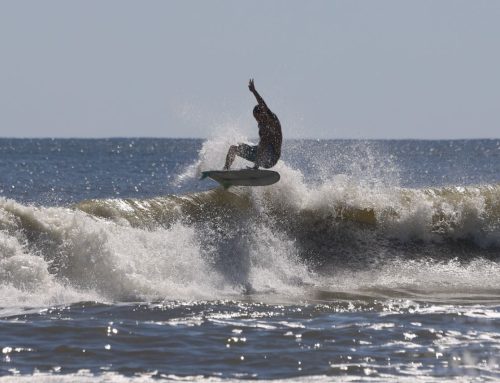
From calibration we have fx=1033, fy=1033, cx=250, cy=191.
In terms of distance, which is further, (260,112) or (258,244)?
(258,244)

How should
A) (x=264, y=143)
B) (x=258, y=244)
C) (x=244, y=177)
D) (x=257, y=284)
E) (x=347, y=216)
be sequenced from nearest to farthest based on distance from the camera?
(x=257, y=284)
(x=264, y=143)
(x=258, y=244)
(x=244, y=177)
(x=347, y=216)

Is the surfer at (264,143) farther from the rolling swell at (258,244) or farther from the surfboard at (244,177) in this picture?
the rolling swell at (258,244)

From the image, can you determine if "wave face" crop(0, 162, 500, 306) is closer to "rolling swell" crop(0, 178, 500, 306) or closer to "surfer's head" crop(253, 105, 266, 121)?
"rolling swell" crop(0, 178, 500, 306)

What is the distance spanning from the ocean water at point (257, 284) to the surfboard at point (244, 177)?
0.63m

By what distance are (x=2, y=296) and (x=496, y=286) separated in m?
8.34

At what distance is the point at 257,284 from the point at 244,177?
109 inches

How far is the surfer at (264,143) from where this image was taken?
16.9 m

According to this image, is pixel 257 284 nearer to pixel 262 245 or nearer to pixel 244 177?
pixel 262 245

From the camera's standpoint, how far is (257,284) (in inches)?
647

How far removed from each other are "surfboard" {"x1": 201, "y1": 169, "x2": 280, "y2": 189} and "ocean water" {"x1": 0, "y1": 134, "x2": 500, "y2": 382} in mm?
626

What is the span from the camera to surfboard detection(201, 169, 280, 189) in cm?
1831

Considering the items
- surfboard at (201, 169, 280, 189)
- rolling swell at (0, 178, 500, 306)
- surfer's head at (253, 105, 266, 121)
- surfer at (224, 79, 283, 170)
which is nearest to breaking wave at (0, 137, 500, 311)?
rolling swell at (0, 178, 500, 306)

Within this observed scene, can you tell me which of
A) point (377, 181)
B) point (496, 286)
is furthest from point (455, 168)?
point (496, 286)

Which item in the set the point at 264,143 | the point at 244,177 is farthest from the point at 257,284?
the point at 244,177
